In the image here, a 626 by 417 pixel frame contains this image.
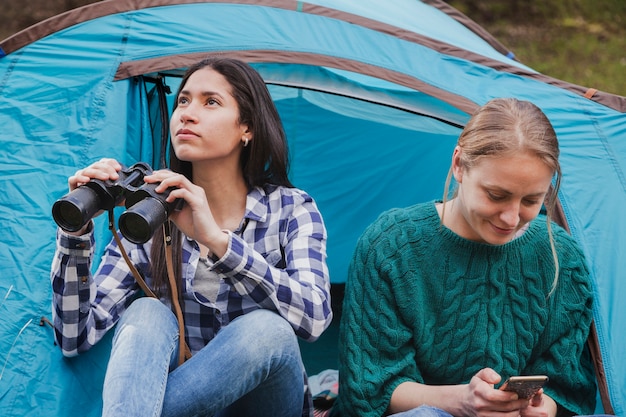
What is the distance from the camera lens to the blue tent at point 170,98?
1.67 metres

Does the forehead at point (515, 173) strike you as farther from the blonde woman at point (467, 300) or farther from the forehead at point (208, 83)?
the forehead at point (208, 83)

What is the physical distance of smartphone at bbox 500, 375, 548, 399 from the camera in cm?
137

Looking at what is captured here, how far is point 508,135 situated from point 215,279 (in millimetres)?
648

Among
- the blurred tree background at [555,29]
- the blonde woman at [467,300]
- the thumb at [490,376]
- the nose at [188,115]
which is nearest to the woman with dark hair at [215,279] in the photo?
the nose at [188,115]

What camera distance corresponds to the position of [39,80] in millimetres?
2066

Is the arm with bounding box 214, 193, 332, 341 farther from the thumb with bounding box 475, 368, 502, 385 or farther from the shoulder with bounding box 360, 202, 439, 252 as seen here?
the thumb with bounding box 475, 368, 502, 385

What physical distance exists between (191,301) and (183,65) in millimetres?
699

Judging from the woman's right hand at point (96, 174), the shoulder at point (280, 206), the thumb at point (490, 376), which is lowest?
the thumb at point (490, 376)

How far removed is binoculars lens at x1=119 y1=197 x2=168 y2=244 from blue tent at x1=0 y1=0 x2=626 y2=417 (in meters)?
0.42

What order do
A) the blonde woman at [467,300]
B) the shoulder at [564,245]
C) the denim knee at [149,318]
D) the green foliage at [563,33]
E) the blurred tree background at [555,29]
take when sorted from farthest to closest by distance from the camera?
the green foliage at [563,33]
the blurred tree background at [555,29]
the shoulder at [564,245]
the blonde woman at [467,300]
the denim knee at [149,318]

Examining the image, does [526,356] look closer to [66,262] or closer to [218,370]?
[218,370]

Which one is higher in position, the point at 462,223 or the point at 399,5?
the point at 399,5

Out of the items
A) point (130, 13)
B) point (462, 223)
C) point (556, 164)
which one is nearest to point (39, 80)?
point (130, 13)

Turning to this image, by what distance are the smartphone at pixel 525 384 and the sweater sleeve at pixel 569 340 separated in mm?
210
